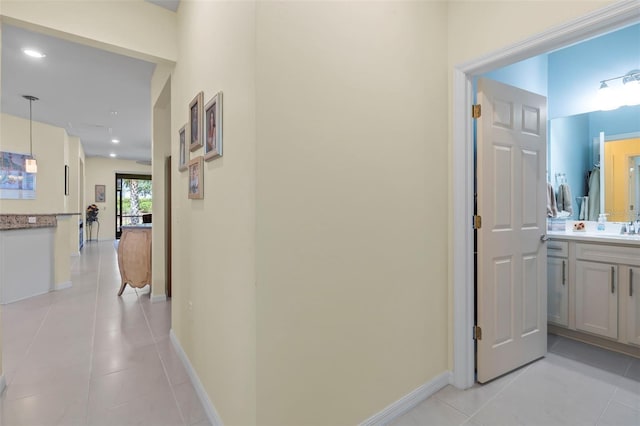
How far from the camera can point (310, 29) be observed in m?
1.42

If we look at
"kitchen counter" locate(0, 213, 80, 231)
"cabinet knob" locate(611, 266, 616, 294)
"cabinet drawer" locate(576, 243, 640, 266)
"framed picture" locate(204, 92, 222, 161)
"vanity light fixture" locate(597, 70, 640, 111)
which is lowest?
"cabinet knob" locate(611, 266, 616, 294)

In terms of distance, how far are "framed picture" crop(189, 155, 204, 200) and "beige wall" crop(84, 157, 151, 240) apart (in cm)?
1001

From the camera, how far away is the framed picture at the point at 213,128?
160cm

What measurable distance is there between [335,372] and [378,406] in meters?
0.41

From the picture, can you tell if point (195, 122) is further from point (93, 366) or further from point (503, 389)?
point (503, 389)

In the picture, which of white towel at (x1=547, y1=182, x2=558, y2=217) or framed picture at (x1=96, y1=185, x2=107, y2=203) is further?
framed picture at (x1=96, y1=185, x2=107, y2=203)

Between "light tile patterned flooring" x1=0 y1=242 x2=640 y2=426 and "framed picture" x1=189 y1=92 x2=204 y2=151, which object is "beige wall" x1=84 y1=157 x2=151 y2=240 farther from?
"framed picture" x1=189 y1=92 x2=204 y2=151

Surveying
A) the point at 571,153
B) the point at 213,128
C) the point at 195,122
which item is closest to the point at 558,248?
the point at 571,153

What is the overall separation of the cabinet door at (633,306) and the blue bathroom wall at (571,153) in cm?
97

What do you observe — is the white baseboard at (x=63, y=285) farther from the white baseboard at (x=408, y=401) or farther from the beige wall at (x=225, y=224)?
the white baseboard at (x=408, y=401)

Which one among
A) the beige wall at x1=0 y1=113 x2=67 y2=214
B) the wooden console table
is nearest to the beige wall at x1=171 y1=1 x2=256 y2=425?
the wooden console table

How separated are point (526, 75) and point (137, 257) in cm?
485

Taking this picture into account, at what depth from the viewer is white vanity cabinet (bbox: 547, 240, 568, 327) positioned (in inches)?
109

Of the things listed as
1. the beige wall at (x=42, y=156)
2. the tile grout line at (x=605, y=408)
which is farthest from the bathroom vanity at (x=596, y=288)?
the beige wall at (x=42, y=156)
